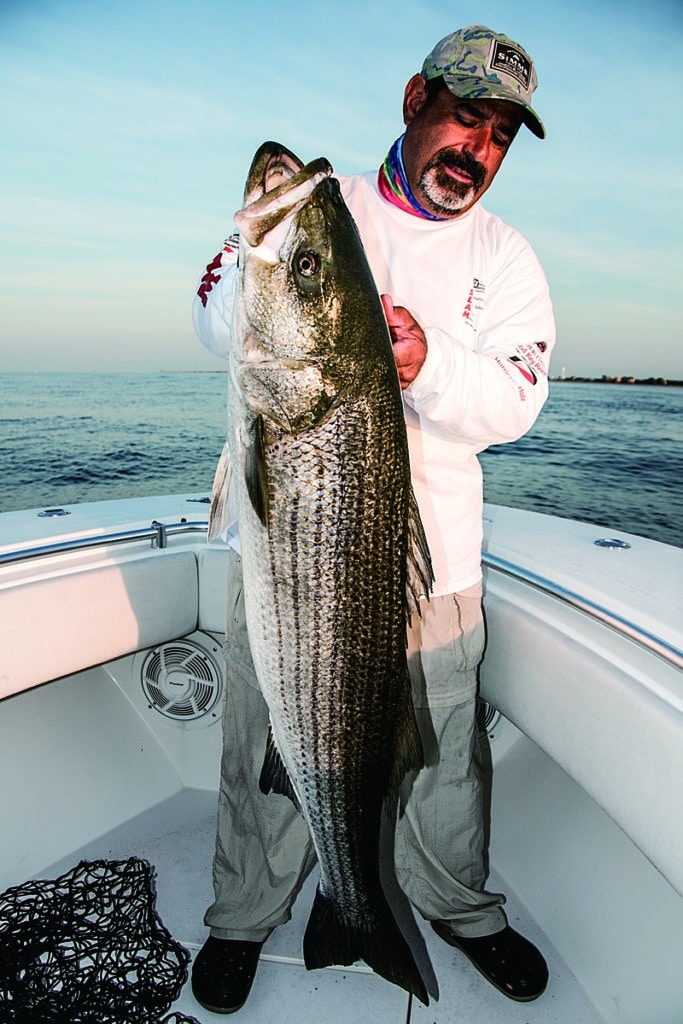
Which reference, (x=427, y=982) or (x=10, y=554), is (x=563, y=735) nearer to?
(x=427, y=982)

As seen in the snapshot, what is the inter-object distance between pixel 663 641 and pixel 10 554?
2682 mm

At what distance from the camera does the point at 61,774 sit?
3.49m

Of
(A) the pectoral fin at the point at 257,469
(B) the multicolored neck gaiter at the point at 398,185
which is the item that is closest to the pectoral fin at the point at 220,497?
(A) the pectoral fin at the point at 257,469

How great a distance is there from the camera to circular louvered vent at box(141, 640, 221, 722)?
3.81m

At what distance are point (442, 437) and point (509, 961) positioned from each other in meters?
2.07

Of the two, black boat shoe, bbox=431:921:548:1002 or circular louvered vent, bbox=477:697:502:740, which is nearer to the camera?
black boat shoe, bbox=431:921:548:1002

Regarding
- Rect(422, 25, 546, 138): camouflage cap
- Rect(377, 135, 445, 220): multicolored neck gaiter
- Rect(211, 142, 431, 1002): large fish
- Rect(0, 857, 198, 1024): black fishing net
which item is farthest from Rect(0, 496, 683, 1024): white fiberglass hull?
Rect(422, 25, 546, 138): camouflage cap

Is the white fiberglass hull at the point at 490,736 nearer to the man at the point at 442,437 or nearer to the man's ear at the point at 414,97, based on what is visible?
the man at the point at 442,437

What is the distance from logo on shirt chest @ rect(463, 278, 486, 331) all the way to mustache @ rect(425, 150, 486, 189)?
363 mm

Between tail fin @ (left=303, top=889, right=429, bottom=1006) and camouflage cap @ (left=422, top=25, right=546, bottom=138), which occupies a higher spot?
camouflage cap @ (left=422, top=25, right=546, bottom=138)

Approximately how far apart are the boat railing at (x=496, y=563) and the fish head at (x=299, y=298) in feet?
4.58

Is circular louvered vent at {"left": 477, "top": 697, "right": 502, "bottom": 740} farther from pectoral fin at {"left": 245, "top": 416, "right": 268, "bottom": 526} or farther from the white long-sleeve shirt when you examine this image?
pectoral fin at {"left": 245, "top": 416, "right": 268, "bottom": 526}

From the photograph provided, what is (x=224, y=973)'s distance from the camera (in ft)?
8.46

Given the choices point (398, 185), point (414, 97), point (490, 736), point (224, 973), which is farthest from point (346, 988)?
point (414, 97)
